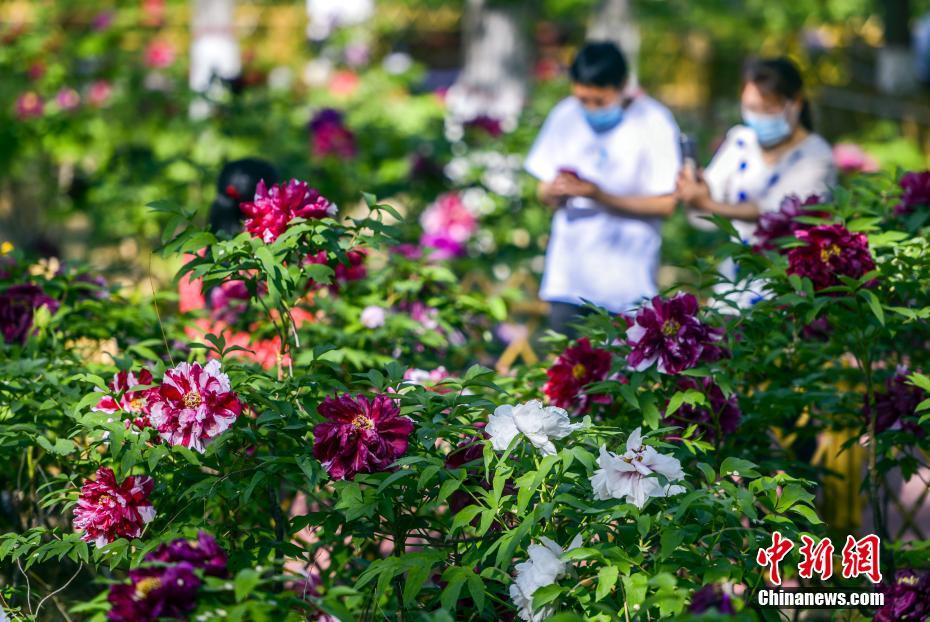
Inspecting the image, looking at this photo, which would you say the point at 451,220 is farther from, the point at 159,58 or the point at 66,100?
the point at 159,58

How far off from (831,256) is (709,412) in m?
0.48

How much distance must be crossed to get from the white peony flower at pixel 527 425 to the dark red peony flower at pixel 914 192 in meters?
1.64

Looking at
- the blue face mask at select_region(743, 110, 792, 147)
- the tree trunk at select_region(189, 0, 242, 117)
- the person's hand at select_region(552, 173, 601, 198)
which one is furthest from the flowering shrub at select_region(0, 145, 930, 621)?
the tree trunk at select_region(189, 0, 242, 117)

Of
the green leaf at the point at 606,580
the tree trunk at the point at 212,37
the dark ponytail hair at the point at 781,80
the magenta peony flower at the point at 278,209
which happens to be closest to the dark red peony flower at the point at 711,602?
the green leaf at the point at 606,580

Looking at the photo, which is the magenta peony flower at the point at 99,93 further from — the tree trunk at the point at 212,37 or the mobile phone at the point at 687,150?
the mobile phone at the point at 687,150

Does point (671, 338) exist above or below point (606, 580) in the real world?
above

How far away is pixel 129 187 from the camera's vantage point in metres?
7.44

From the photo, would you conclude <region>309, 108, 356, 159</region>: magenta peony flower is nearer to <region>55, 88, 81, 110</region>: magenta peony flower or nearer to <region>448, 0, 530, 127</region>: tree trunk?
→ <region>55, 88, 81, 110</region>: magenta peony flower

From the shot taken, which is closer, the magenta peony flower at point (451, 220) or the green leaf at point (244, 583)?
the green leaf at point (244, 583)

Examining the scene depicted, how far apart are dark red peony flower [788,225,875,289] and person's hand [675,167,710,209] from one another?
4.52 ft

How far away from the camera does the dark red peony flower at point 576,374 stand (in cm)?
330

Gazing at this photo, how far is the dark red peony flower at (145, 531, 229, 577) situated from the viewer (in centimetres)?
212

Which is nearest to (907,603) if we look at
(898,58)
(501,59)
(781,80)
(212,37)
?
(781,80)

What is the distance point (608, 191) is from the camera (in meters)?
4.87
